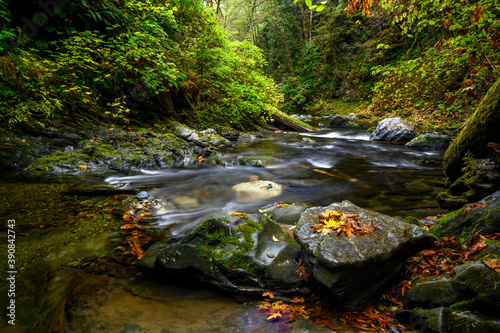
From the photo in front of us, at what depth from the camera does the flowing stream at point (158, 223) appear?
6.11 feet

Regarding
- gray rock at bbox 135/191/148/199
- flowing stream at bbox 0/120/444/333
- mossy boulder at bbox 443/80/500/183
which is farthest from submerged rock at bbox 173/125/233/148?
mossy boulder at bbox 443/80/500/183

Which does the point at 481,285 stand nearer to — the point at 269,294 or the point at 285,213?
the point at 269,294

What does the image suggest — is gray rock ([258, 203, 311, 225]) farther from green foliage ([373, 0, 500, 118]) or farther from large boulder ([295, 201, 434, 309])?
green foliage ([373, 0, 500, 118])

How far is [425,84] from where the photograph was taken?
11.3 meters

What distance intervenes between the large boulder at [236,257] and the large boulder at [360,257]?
298 millimetres

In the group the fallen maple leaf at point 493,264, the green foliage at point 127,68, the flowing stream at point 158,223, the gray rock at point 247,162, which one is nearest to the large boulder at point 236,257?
the flowing stream at point 158,223

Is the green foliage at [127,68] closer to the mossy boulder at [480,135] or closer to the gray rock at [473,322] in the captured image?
the mossy boulder at [480,135]

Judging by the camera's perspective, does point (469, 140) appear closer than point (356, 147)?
Yes

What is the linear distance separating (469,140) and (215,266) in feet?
13.8

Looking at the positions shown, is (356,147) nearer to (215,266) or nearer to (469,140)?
(469,140)

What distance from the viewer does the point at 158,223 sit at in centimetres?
369

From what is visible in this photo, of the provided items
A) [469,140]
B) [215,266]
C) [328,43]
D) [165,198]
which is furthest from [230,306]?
[328,43]

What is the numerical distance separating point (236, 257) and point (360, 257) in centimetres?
120

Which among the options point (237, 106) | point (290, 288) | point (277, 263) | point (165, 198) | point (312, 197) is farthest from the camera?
point (237, 106)
